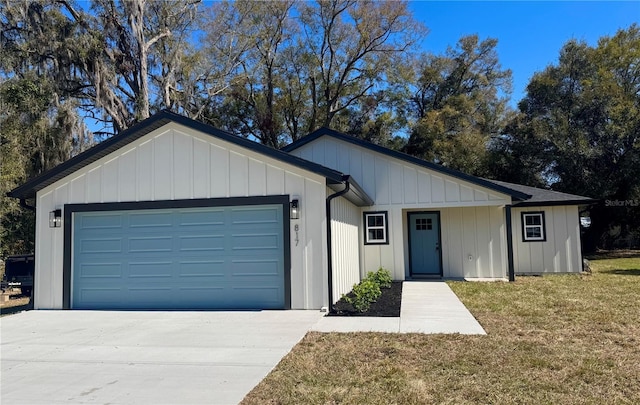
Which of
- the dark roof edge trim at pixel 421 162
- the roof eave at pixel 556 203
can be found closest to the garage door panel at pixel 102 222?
the dark roof edge trim at pixel 421 162

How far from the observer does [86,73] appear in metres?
18.7

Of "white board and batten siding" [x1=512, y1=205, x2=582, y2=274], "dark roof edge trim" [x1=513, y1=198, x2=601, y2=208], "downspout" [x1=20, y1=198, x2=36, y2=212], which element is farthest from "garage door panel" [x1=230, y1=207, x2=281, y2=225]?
"white board and batten siding" [x1=512, y1=205, x2=582, y2=274]

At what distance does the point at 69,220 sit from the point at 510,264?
10756mm

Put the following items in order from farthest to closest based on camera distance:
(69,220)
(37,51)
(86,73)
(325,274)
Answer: (86,73) < (37,51) < (69,220) < (325,274)

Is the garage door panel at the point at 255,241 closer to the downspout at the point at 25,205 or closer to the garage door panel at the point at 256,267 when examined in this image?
the garage door panel at the point at 256,267

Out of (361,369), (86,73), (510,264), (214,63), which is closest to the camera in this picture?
(361,369)

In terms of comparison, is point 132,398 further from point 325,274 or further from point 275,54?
point 275,54

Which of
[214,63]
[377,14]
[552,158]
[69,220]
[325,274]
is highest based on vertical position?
[377,14]

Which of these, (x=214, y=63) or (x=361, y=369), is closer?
(x=361, y=369)

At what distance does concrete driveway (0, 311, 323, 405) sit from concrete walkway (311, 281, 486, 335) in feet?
1.64

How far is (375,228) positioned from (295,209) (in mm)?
5054

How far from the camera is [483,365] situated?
4539 millimetres

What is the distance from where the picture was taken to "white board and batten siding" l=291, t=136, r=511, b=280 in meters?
11.8

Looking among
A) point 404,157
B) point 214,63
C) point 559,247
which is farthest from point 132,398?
point 214,63
